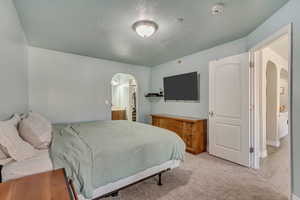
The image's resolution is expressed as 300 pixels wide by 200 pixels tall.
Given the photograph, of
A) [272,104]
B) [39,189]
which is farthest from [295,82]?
[39,189]

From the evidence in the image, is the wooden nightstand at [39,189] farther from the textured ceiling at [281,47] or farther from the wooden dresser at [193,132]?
the textured ceiling at [281,47]

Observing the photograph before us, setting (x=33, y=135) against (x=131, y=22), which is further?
(x=131, y=22)

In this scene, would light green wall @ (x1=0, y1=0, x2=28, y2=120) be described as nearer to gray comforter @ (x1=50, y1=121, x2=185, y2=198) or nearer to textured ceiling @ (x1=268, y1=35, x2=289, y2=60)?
gray comforter @ (x1=50, y1=121, x2=185, y2=198)

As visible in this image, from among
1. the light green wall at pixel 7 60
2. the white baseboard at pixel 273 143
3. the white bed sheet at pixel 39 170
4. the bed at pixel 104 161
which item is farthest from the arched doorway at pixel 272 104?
the light green wall at pixel 7 60

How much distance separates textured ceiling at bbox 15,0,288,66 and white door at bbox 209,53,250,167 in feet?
2.07

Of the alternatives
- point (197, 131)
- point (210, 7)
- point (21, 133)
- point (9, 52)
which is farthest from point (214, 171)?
point (9, 52)

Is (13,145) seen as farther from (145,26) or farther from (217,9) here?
(217,9)

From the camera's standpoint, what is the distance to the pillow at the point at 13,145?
1.23 metres

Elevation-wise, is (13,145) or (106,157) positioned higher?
(13,145)

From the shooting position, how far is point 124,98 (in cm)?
732

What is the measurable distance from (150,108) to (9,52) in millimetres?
4032

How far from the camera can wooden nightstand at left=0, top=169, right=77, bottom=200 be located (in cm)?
83

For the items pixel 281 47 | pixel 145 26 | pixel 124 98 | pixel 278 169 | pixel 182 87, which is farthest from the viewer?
pixel 124 98

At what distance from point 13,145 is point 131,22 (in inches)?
83.0
